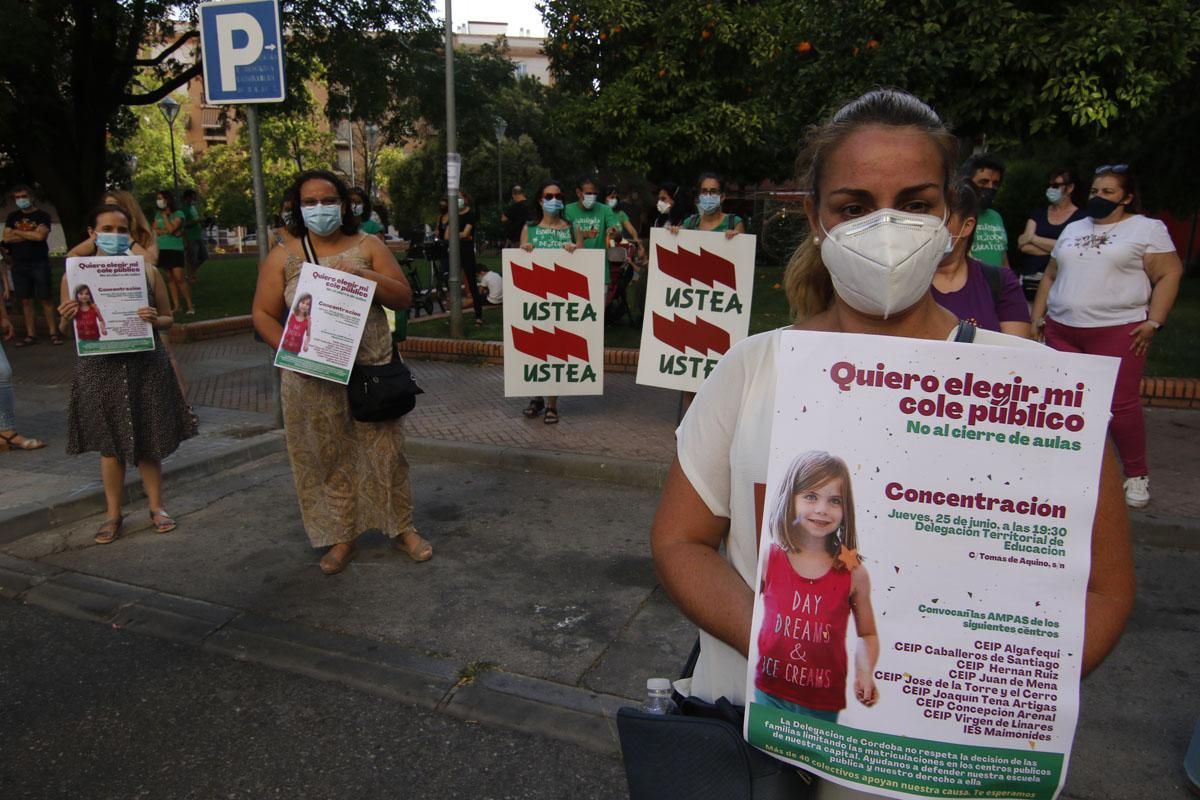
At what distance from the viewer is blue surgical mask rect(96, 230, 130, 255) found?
5.05 meters

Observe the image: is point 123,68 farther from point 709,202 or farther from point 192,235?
point 709,202

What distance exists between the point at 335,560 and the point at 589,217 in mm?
4912

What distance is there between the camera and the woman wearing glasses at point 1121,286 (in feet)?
16.6

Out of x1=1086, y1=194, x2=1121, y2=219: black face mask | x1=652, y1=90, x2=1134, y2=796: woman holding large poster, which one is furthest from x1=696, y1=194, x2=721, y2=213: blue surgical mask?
x1=652, y1=90, x2=1134, y2=796: woman holding large poster

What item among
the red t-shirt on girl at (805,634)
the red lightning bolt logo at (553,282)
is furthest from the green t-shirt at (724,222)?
the red t-shirt on girl at (805,634)

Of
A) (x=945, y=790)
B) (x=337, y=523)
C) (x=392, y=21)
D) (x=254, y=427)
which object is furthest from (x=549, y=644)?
(x=392, y=21)

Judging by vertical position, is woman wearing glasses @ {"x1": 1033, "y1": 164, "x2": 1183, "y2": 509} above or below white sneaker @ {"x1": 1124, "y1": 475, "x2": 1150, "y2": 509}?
above

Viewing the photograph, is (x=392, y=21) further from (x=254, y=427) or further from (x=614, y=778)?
(x=614, y=778)

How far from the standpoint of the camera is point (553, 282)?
7.07m

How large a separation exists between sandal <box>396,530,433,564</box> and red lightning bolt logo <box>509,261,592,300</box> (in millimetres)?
2722

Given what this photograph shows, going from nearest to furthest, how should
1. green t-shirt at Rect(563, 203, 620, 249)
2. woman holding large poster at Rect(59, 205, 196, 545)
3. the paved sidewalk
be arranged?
the paved sidewalk
woman holding large poster at Rect(59, 205, 196, 545)
green t-shirt at Rect(563, 203, 620, 249)

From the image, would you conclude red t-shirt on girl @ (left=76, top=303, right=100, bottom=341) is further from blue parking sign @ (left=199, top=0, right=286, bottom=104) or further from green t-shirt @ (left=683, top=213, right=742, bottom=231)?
green t-shirt @ (left=683, top=213, right=742, bottom=231)

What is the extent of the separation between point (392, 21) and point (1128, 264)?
13.6m

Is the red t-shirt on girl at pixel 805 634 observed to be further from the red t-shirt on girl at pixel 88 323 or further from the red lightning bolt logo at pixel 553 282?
the red lightning bolt logo at pixel 553 282
